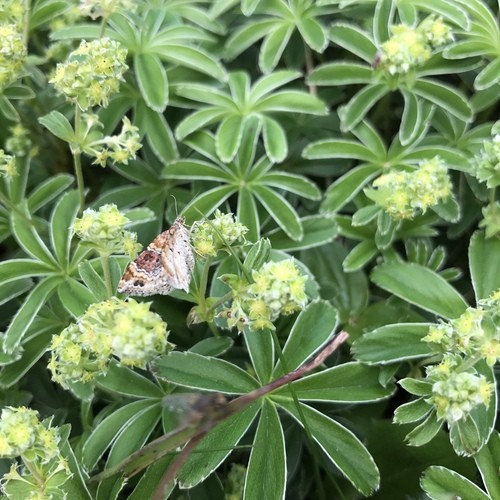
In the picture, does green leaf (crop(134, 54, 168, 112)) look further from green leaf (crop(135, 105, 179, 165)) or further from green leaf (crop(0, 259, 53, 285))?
green leaf (crop(0, 259, 53, 285))

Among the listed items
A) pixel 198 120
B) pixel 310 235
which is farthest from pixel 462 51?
pixel 198 120

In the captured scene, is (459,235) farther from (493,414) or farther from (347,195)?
(493,414)

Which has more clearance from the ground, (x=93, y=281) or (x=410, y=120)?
(x=410, y=120)

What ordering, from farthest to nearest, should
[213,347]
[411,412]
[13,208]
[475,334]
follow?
[13,208], [213,347], [411,412], [475,334]

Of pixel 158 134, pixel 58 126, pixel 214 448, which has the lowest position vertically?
pixel 214 448

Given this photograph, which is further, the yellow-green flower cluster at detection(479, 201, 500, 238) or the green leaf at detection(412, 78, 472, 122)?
the green leaf at detection(412, 78, 472, 122)

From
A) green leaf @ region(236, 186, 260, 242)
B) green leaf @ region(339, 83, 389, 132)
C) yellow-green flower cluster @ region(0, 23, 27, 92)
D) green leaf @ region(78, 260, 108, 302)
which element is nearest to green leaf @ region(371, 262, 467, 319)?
green leaf @ region(236, 186, 260, 242)

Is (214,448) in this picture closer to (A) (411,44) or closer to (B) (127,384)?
(B) (127,384)
